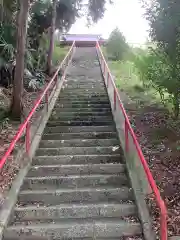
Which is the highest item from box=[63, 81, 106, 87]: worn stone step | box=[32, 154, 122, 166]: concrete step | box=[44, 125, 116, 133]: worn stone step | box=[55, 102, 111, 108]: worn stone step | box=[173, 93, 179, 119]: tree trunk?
box=[173, 93, 179, 119]: tree trunk

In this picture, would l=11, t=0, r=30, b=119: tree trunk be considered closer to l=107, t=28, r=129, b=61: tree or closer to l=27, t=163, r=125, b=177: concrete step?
l=27, t=163, r=125, b=177: concrete step

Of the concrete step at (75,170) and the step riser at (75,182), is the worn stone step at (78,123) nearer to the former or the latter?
the concrete step at (75,170)

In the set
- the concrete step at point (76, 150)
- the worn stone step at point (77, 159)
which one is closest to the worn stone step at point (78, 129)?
the concrete step at point (76, 150)

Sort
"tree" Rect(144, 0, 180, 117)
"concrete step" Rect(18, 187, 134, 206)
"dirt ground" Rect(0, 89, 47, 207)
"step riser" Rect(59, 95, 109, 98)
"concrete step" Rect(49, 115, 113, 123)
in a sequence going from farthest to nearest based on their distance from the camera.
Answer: "step riser" Rect(59, 95, 109, 98), "concrete step" Rect(49, 115, 113, 123), "tree" Rect(144, 0, 180, 117), "dirt ground" Rect(0, 89, 47, 207), "concrete step" Rect(18, 187, 134, 206)

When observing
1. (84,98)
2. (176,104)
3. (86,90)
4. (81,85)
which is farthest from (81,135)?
(81,85)

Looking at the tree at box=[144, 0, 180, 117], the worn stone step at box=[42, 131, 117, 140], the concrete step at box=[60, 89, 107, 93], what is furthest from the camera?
the concrete step at box=[60, 89, 107, 93]

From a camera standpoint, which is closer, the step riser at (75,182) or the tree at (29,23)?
the step riser at (75,182)

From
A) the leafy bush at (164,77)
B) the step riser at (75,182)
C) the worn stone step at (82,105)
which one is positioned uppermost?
the leafy bush at (164,77)

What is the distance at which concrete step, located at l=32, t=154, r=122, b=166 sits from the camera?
Result: 7215mm

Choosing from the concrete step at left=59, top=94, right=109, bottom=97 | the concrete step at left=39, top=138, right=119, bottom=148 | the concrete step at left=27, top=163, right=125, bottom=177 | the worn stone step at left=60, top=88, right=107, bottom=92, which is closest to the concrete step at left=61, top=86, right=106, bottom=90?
the worn stone step at left=60, top=88, right=107, bottom=92

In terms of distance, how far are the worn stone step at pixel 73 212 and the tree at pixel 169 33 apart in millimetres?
3494

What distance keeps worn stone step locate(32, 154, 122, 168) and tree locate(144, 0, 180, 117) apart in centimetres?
214

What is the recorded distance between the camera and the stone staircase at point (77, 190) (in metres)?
5.13

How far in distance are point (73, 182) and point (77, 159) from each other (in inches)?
35.9
